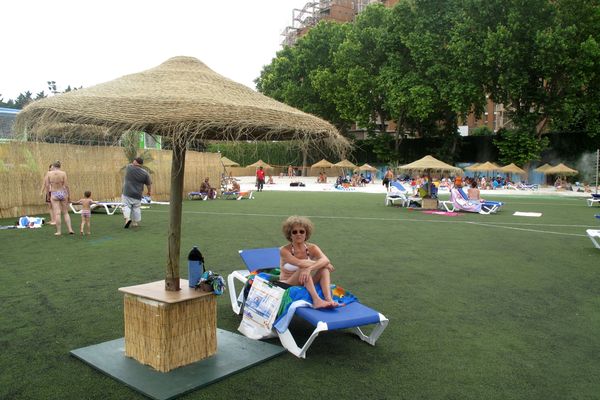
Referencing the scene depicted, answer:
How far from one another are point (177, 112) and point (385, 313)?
10.5 feet

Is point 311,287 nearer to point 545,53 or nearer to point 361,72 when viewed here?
point 545,53

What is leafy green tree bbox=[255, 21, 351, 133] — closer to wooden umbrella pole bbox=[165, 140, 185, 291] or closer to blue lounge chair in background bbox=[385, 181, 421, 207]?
blue lounge chair in background bbox=[385, 181, 421, 207]

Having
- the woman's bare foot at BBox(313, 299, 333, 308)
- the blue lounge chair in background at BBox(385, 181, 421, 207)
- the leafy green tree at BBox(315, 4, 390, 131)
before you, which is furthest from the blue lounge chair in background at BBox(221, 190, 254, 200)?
the leafy green tree at BBox(315, 4, 390, 131)

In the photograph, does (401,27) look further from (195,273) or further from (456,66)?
(195,273)

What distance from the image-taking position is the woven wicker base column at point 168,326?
12.7 ft

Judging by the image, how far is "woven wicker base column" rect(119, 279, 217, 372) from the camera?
3867 millimetres

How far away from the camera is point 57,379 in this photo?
371cm

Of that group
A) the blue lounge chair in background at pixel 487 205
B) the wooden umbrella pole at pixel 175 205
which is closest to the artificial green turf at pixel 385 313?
the wooden umbrella pole at pixel 175 205

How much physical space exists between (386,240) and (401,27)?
34292 mm

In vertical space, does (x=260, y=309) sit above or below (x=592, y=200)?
below

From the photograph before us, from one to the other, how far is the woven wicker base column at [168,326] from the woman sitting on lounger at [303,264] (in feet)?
2.91

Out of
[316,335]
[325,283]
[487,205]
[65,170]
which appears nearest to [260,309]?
[325,283]

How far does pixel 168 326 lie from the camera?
386cm

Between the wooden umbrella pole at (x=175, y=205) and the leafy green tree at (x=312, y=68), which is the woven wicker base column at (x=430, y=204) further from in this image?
the leafy green tree at (x=312, y=68)
